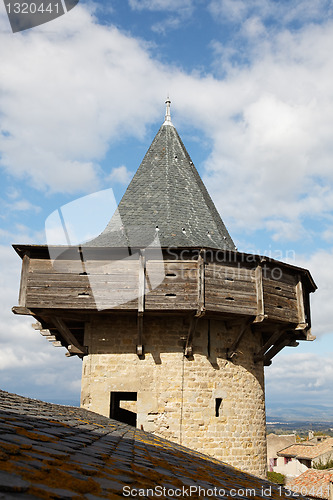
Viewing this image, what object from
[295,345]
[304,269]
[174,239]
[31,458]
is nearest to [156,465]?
[31,458]

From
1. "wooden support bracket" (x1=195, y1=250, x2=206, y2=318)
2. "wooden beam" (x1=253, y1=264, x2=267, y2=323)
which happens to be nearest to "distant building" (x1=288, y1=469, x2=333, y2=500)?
"wooden beam" (x1=253, y1=264, x2=267, y2=323)

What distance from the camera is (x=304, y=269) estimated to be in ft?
36.1

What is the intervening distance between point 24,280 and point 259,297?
4.85 metres

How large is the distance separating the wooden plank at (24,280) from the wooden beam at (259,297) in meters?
4.74

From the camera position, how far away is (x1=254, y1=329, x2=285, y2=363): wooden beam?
1093 cm

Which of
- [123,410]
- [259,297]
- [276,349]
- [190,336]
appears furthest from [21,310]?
[276,349]

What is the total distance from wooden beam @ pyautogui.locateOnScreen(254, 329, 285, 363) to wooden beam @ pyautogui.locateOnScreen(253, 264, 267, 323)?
1302 millimetres

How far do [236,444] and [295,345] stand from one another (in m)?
3.08

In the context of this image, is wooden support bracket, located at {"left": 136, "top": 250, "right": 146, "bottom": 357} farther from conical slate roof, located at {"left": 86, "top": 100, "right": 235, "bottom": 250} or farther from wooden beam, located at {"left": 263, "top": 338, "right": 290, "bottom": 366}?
wooden beam, located at {"left": 263, "top": 338, "right": 290, "bottom": 366}

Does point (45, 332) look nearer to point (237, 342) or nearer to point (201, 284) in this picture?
point (201, 284)

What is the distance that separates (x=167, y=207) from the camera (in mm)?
11633

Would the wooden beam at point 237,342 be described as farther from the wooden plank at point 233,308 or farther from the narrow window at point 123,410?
the narrow window at point 123,410

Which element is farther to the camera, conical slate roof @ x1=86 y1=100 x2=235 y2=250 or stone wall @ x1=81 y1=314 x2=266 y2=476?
conical slate roof @ x1=86 y1=100 x2=235 y2=250

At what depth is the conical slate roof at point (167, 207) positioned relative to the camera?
35.6ft
